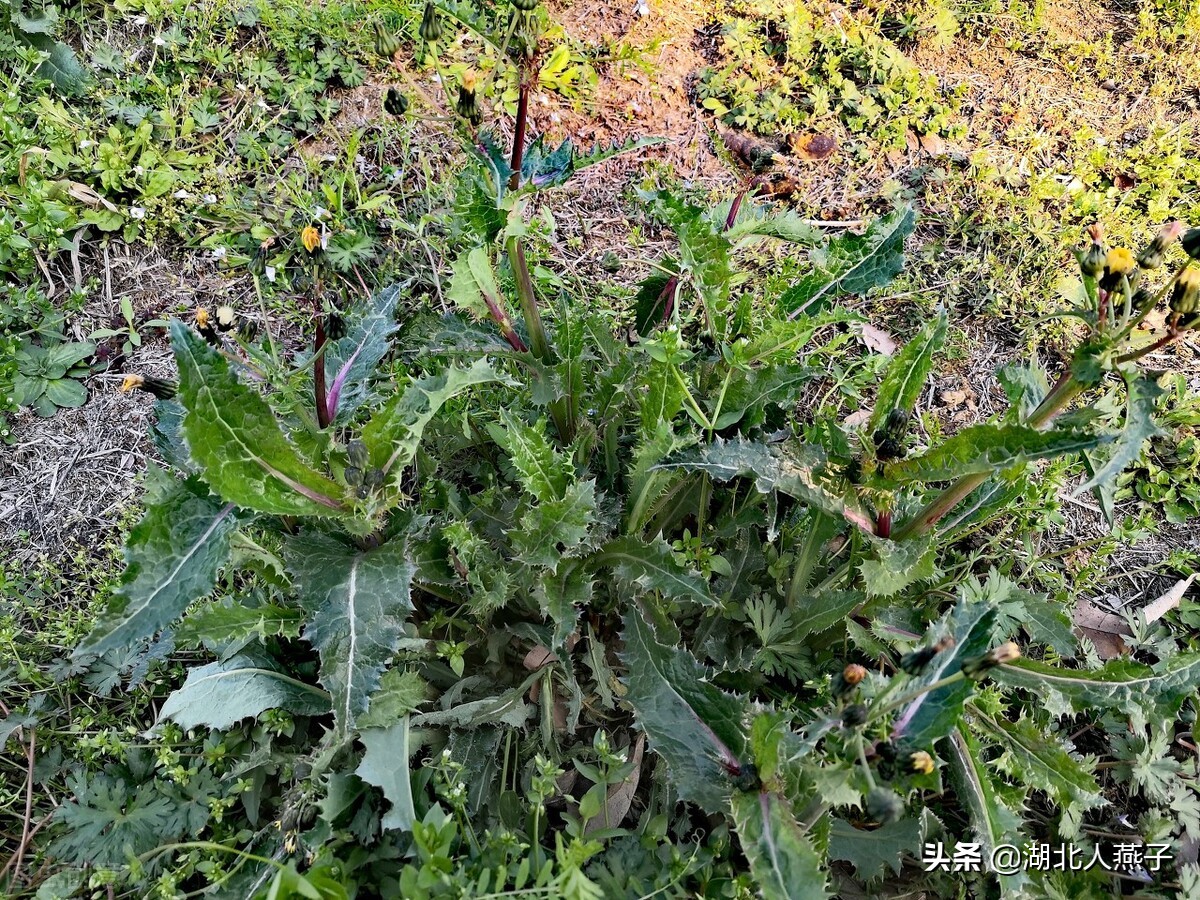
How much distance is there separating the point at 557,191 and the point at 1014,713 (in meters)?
2.63

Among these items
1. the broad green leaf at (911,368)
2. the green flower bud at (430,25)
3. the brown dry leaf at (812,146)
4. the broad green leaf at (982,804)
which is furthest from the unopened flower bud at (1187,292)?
the brown dry leaf at (812,146)

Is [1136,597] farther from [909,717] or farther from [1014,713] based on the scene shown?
[909,717]

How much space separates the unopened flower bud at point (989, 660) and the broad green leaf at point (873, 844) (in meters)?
0.76

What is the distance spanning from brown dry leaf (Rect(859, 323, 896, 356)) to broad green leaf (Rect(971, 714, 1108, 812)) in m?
1.54

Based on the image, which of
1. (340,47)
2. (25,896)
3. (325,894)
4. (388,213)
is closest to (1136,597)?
(325,894)

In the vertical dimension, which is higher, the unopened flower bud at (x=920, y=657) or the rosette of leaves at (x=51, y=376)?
the unopened flower bud at (x=920, y=657)

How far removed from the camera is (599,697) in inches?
86.7

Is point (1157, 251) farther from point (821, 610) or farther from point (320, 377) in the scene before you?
point (320, 377)

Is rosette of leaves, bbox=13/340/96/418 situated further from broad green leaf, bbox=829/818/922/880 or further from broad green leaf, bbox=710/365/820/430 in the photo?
broad green leaf, bbox=829/818/922/880

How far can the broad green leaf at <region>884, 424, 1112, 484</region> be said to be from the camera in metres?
1.47

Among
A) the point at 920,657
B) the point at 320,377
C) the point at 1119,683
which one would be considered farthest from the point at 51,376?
the point at 1119,683

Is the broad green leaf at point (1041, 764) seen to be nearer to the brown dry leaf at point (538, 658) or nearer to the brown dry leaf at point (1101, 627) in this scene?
the brown dry leaf at point (1101, 627)

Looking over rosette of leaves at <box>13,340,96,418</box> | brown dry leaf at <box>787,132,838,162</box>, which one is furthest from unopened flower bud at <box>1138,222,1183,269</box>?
rosette of leaves at <box>13,340,96,418</box>

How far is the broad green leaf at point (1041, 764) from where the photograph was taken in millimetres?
1857
